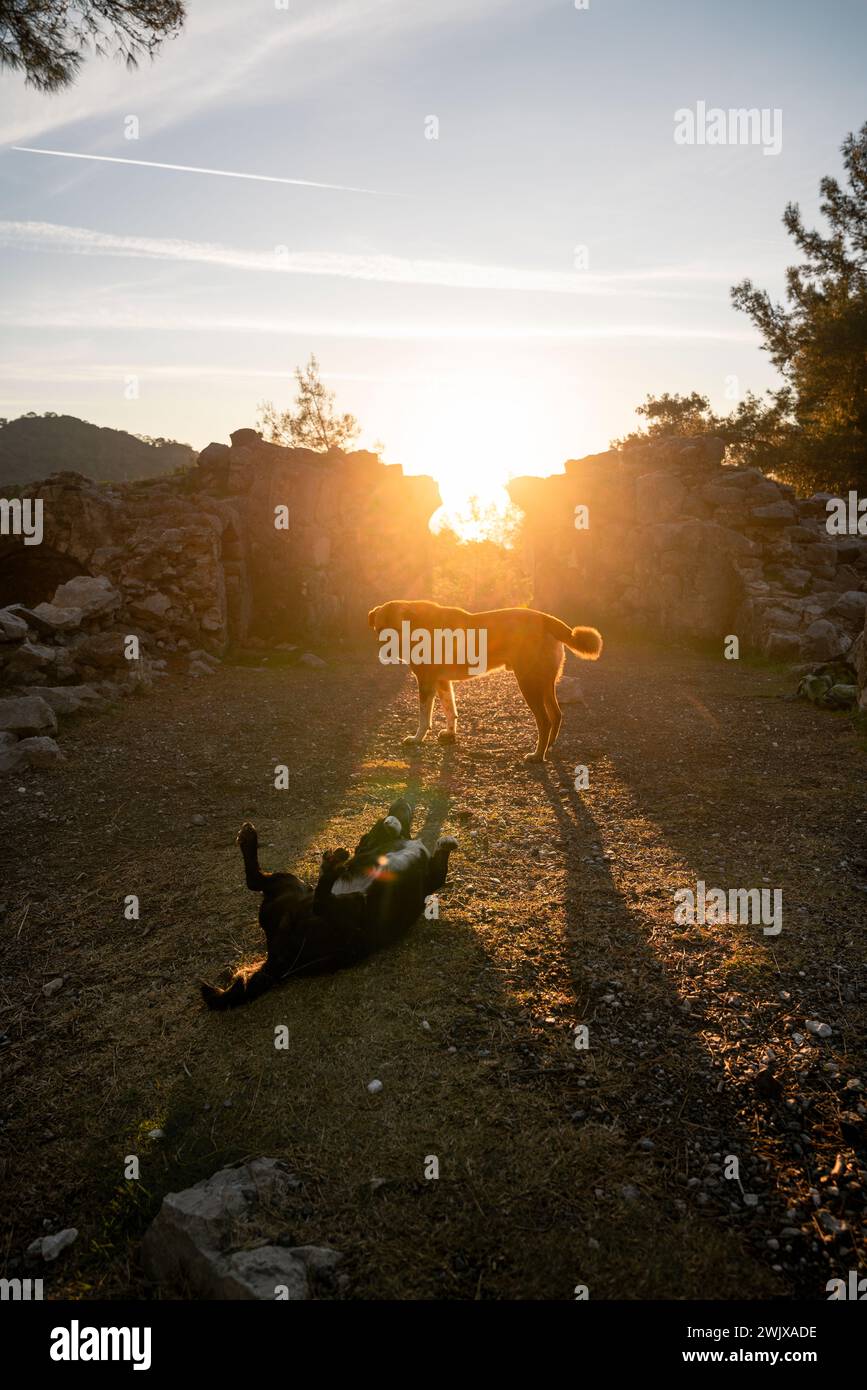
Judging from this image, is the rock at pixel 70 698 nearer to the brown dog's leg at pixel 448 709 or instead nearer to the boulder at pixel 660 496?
the brown dog's leg at pixel 448 709

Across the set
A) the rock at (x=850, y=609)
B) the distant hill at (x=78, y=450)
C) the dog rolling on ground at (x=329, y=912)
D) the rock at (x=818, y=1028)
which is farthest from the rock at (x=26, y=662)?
the distant hill at (x=78, y=450)

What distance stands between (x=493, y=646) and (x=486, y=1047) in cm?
560

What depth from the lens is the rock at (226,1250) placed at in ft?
7.02

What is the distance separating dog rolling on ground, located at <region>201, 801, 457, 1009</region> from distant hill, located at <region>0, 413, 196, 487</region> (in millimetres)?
56513

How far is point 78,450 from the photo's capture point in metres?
59.5

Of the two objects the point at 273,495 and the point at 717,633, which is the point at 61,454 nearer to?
the point at 273,495

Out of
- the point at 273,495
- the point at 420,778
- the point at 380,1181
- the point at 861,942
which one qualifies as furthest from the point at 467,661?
the point at 273,495

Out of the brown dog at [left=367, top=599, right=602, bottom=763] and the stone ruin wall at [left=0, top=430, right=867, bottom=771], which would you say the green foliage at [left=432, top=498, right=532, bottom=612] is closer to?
the stone ruin wall at [left=0, top=430, right=867, bottom=771]

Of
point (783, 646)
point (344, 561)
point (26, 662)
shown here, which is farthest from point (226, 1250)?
point (344, 561)

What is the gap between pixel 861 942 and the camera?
161 inches

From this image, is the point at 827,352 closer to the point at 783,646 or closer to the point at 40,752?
the point at 783,646

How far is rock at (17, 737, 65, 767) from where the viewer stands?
788cm

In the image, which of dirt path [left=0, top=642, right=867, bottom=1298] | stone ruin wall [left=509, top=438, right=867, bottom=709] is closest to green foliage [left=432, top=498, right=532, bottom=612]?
stone ruin wall [left=509, top=438, right=867, bottom=709]
